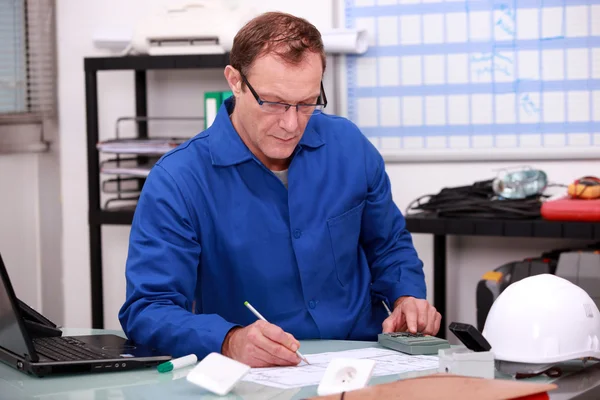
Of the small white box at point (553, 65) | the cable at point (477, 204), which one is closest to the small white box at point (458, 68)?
the small white box at point (553, 65)

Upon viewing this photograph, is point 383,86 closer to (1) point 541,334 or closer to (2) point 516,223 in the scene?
(2) point 516,223

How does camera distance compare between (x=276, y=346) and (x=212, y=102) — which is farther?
(x=212, y=102)

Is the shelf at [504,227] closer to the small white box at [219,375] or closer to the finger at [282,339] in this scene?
the finger at [282,339]

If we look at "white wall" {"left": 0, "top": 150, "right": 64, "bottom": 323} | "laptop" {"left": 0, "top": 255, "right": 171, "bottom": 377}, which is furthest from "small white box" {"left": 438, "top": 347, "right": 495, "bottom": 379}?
"white wall" {"left": 0, "top": 150, "right": 64, "bottom": 323}

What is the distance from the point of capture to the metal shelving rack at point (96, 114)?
321 centimetres

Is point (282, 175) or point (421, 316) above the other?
point (282, 175)

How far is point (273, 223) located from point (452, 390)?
0.77m

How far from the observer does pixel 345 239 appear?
204cm

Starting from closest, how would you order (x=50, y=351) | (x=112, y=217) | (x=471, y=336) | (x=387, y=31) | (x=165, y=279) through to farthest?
(x=471, y=336)
(x=50, y=351)
(x=165, y=279)
(x=387, y=31)
(x=112, y=217)

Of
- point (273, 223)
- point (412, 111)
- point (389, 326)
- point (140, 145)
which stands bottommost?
point (389, 326)

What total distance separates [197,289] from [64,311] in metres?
2.01

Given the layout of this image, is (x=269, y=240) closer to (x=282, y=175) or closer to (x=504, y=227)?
(x=282, y=175)

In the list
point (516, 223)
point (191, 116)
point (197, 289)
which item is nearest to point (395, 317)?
point (197, 289)

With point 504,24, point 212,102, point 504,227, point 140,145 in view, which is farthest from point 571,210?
point 140,145
